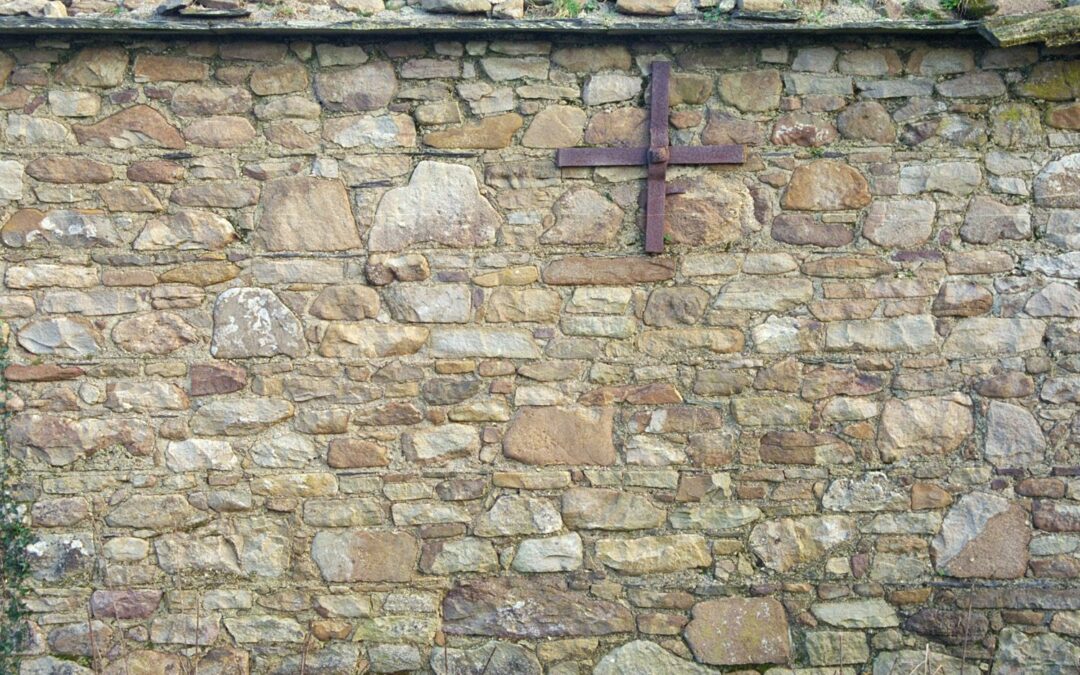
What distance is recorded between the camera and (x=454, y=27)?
3.36 metres

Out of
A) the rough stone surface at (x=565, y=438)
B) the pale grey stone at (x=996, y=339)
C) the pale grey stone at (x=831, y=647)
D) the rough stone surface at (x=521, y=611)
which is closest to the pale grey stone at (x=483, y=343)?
the rough stone surface at (x=565, y=438)

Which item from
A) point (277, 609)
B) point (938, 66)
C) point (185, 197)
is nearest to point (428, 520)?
point (277, 609)

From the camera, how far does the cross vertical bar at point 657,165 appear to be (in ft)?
11.4

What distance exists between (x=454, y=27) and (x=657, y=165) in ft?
2.74

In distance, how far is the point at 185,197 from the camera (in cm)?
351

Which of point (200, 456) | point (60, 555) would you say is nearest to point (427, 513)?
point (200, 456)

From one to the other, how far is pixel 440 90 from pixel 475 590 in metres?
1.76

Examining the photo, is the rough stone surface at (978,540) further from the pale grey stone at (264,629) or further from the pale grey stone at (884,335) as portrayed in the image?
the pale grey stone at (264,629)

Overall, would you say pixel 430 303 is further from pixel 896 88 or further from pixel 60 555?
pixel 896 88

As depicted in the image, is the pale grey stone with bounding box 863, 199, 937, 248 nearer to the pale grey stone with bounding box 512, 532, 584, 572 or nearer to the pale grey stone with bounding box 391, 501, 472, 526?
the pale grey stone with bounding box 512, 532, 584, 572

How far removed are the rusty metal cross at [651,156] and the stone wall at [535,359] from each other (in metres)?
0.05

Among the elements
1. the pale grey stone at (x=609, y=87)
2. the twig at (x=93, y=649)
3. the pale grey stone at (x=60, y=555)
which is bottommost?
the twig at (x=93, y=649)

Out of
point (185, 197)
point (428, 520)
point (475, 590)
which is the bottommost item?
point (475, 590)

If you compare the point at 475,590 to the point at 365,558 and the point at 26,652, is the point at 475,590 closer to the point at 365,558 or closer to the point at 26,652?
the point at 365,558
